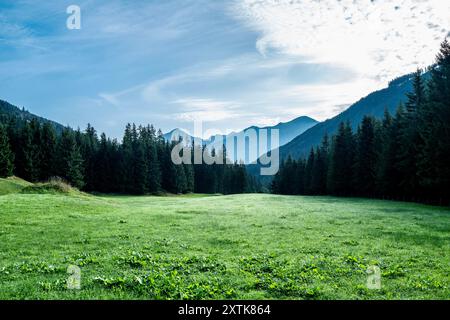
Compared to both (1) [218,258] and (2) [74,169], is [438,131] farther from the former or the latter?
(2) [74,169]

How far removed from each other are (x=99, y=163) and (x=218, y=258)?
10526cm

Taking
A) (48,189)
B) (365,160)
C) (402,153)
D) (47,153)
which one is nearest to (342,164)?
(365,160)

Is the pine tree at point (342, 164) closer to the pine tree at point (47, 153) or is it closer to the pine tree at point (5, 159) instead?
the pine tree at point (47, 153)

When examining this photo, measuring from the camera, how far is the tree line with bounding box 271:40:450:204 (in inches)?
1877

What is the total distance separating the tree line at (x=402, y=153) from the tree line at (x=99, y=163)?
46.5 metres

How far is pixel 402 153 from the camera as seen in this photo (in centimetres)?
6169

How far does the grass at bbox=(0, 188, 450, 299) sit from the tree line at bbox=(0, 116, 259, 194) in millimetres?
75702

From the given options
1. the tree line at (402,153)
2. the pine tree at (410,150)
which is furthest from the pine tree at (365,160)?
the pine tree at (410,150)

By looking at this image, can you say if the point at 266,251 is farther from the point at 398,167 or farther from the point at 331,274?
the point at 398,167

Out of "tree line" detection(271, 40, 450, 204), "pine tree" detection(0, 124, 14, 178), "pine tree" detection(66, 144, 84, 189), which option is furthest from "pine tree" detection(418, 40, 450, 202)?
"pine tree" detection(0, 124, 14, 178)

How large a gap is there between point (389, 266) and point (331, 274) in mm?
2956

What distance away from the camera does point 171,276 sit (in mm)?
11672
